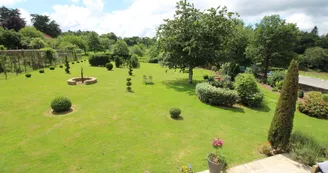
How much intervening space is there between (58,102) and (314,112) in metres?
15.9

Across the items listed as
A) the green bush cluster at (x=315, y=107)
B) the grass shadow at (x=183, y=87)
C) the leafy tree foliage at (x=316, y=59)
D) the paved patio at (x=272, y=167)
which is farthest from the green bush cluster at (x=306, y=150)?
the leafy tree foliage at (x=316, y=59)

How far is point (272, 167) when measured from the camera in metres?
5.14

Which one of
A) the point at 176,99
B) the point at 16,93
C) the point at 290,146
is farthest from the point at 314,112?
the point at 16,93

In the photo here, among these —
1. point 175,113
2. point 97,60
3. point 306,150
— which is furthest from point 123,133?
point 97,60

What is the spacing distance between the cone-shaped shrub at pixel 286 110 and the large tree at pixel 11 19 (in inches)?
2413

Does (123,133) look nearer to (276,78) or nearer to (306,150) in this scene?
(306,150)

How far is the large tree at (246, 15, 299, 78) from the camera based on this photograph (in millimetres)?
22047

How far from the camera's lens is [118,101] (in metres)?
11.6

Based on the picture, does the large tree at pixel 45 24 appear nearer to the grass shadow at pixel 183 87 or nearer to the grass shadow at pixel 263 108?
the grass shadow at pixel 183 87

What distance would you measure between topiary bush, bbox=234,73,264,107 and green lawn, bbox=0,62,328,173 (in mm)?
730

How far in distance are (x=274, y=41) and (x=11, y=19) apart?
203 ft

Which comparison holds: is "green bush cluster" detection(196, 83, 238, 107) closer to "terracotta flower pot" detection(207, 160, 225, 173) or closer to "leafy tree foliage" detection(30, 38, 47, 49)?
"terracotta flower pot" detection(207, 160, 225, 173)

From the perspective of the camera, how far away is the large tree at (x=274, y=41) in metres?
22.0

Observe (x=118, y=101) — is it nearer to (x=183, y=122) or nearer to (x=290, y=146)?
(x=183, y=122)
